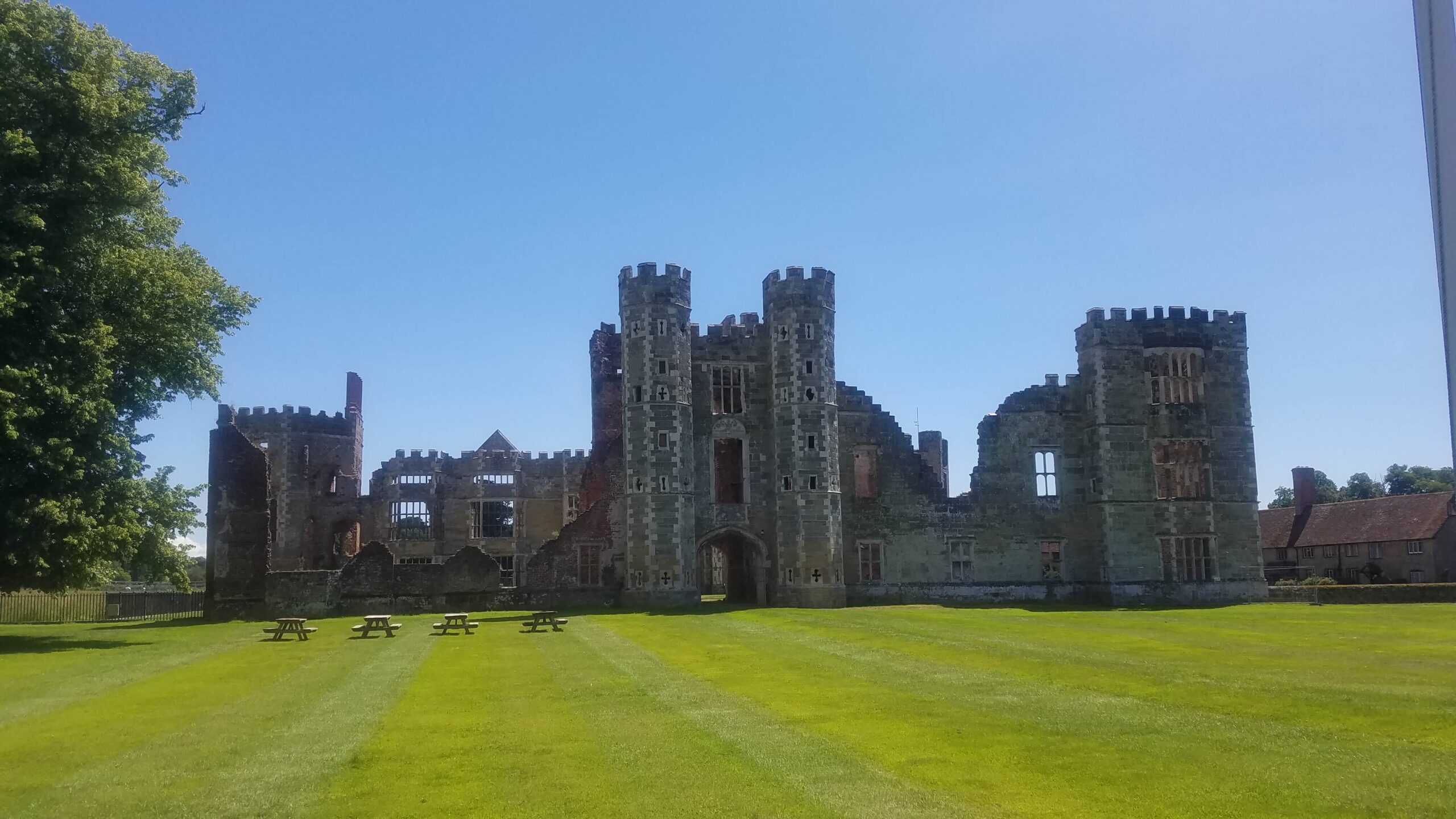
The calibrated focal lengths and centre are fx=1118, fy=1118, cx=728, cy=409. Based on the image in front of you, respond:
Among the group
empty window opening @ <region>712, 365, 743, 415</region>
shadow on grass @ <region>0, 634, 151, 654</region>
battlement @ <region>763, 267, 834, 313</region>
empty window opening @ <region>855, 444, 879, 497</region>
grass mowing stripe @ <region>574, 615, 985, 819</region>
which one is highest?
battlement @ <region>763, 267, 834, 313</region>

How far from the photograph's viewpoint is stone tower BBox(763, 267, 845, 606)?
4606cm

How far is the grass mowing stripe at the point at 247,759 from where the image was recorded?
32.4 feet

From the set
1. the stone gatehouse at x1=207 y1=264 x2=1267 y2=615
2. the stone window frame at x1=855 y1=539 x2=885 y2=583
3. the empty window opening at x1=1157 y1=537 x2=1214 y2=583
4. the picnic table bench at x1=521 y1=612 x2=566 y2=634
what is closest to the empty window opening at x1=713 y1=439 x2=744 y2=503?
the stone gatehouse at x1=207 y1=264 x2=1267 y2=615

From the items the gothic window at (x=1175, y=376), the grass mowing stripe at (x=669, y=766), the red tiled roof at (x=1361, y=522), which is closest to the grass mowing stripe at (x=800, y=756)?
the grass mowing stripe at (x=669, y=766)

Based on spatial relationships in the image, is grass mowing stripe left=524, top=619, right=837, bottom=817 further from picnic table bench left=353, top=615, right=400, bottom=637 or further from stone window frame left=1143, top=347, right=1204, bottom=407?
stone window frame left=1143, top=347, right=1204, bottom=407

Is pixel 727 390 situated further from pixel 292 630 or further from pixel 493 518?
pixel 493 518

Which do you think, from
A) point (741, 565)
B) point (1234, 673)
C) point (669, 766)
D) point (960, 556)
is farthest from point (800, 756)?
point (960, 556)

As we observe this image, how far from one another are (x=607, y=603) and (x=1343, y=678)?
32.3 meters

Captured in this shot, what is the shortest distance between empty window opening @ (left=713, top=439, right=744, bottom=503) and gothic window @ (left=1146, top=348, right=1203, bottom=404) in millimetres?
18647

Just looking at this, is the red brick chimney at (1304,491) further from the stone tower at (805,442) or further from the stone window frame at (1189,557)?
the stone tower at (805,442)

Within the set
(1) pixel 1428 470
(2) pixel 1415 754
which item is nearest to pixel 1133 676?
(2) pixel 1415 754

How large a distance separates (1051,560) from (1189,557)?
18.9ft

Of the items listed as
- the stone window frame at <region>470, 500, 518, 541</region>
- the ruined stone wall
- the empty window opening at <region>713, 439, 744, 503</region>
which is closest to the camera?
the ruined stone wall

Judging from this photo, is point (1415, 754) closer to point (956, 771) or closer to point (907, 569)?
point (956, 771)
